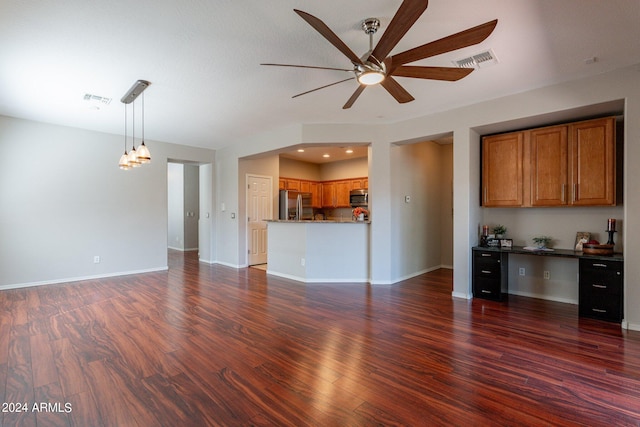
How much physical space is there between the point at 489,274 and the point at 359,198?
4.06m

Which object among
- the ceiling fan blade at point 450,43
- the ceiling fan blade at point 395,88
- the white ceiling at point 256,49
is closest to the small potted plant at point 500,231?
the white ceiling at point 256,49

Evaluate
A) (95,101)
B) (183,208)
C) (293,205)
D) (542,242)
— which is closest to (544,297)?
(542,242)

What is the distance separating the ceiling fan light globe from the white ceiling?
0.44 metres

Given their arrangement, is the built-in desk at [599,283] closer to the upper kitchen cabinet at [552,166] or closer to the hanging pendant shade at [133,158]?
the upper kitchen cabinet at [552,166]

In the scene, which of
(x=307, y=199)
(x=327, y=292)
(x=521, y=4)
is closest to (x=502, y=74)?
(x=521, y=4)

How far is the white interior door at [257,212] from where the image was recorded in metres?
6.80

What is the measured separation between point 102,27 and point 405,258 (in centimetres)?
499

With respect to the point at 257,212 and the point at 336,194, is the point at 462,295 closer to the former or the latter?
the point at 257,212

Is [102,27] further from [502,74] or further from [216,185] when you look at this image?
[216,185]

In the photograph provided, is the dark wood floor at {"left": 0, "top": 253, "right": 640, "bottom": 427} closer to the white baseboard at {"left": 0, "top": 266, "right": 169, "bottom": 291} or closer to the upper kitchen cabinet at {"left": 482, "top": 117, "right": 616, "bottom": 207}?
the white baseboard at {"left": 0, "top": 266, "right": 169, "bottom": 291}

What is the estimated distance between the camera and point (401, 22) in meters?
1.87

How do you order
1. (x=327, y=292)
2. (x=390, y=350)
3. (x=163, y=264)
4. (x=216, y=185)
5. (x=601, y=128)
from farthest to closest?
1. (x=216, y=185)
2. (x=163, y=264)
3. (x=327, y=292)
4. (x=601, y=128)
5. (x=390, y=350)

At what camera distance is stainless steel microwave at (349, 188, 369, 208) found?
25.0 ft

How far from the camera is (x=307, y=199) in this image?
8.40 m
